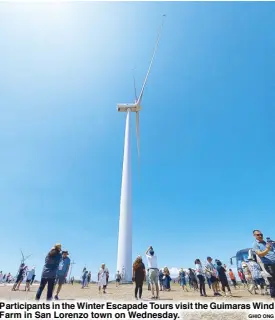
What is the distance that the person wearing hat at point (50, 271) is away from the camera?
302 inches

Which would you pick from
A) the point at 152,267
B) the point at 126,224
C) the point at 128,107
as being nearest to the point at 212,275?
the point at 152,267

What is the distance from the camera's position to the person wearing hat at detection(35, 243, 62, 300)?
302 inches

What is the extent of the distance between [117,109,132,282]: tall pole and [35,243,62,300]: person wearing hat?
19.8m

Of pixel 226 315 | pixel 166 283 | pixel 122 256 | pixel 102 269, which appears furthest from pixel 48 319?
pixel 122 256

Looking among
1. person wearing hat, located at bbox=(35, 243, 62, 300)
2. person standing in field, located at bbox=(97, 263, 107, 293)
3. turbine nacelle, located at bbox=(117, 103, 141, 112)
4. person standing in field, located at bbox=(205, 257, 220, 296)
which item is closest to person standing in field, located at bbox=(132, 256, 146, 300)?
person wearing hat, located at bbox=(35, 243, 62, 300)

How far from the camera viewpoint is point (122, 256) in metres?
27.0

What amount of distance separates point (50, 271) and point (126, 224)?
2182cm

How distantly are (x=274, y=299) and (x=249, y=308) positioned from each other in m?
1.63

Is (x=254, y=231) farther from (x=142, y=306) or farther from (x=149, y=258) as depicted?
(x=149, y=258)

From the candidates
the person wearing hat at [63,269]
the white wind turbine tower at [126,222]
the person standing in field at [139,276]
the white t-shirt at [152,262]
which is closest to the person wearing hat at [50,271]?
the person wearing hat at [63,269]

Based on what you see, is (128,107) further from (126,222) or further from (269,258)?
(269,258)

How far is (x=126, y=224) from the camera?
95.1ft

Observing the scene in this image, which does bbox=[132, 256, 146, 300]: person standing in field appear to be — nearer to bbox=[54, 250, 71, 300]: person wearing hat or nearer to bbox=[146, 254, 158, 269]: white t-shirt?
bbox=[146, 254, 158, 269]: white t-shirt

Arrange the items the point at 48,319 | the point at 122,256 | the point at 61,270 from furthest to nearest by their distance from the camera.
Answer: the point at 122,256 < the point at 61,270 < the point at 48,319
